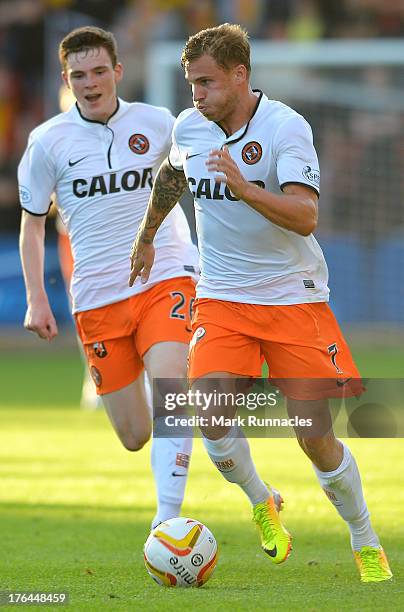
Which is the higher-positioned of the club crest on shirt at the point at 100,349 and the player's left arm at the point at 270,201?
the player's left arm at the point at 270,201

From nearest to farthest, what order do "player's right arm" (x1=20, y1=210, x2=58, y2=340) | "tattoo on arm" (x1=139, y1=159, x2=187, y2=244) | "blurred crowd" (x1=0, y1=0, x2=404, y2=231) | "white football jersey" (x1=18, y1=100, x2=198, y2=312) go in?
"tattoo on arm" (x1=139, y1=159, x2=187, y2=244) < "player's right arm" (x1=20, y1=210, x2=58, y2=340) < "white football jersey" (x1=18, y1=100, x2=198, y2=312) < "blurred crowd" (x1=0, y1=0, x2=404, y2=231)

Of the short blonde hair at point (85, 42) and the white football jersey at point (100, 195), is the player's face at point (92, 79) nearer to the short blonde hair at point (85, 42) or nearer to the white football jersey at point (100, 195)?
the short blonde hair at point (85, 42)

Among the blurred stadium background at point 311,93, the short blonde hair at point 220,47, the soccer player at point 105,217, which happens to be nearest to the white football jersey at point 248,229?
the short blonde hair at point 220,47

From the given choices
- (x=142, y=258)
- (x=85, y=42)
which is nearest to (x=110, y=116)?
(x=85, y=42)

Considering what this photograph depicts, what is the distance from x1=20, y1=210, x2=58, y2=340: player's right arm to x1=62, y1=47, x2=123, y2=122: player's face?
69 cm

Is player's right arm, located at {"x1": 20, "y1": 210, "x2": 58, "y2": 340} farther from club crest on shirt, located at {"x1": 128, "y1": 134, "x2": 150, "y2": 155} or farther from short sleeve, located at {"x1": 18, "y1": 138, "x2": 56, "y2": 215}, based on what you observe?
club crest on shirt, located at {"x1": 128, "y1": 134, "x2": 150, "y2": 155}

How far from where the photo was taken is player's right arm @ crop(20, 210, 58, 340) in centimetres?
733

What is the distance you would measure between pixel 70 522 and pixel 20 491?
4.23 feet

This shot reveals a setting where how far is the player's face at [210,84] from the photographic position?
241 inches

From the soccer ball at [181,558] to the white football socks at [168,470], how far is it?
61 cm

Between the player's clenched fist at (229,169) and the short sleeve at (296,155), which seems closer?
the player's clenched fist at (229,169)

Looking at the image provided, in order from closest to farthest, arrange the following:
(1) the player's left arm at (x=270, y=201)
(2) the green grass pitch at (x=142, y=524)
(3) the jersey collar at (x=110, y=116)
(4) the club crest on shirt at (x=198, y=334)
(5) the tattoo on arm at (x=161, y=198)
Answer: (1) the player's left arm at (x=270, y=201) → (2) the green grass pitch at (x=142, y=524) → (4) the club crest on shirt at (x=198, y=334) → (5) the tattoo on arm at (x=161, y=198) → (3) the jersey collar at (x=110, y=116)

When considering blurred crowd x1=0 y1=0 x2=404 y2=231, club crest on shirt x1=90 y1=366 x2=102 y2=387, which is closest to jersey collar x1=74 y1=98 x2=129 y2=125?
club crest on shirt x1=90 y1=366 x2=102 y2=387

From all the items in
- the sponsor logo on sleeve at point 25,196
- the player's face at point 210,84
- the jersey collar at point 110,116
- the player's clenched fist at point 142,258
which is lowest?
the sponsor logo on sleeve at point 25,196
